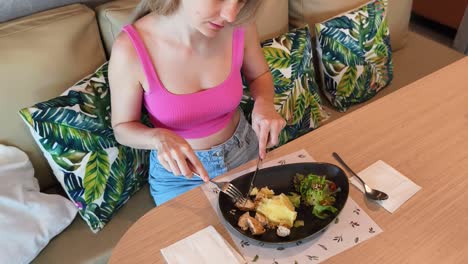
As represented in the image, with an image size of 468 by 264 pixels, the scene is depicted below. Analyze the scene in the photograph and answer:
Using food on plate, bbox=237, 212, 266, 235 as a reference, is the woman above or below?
above

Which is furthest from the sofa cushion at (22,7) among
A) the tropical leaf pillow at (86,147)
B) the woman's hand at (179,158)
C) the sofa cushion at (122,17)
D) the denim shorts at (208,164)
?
the woman's hand at (179,158)

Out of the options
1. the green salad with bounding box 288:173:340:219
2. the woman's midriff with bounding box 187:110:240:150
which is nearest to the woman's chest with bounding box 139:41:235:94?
the woman's midriff with bounding box 187:110:240:150

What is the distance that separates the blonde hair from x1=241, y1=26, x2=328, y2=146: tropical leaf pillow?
0.32 meters

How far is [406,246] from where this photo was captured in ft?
2.58

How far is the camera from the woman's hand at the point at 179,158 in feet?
2.66

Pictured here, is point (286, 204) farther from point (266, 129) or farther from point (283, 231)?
point (266, 129)

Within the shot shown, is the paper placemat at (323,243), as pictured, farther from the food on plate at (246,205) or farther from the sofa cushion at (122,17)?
the sofa cushion at (122,17)

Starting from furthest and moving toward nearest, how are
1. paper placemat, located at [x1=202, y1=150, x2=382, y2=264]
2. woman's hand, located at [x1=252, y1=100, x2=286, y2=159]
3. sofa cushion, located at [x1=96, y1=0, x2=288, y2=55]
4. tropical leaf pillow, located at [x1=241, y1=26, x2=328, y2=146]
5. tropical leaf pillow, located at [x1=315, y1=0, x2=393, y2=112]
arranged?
tropical leaf pillow, located at [x1=315, y1=0, x2=393, y2=112] < tropical leaf pillow, located at [x1=241, y1=26, x2=328, y2=146] < sofa cushion, located at [x1=96, y1=0, x2=288, y2=55] < woman's hand, located at [x1=252, y1=100, x2=286, y2=159] < paper placemat, located at [x1=202, y1=150, x2=382, y2=264]

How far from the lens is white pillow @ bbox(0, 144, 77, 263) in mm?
1049

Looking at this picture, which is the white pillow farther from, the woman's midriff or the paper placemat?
the paper placemat

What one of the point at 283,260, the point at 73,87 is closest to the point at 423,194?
the point at 283,260

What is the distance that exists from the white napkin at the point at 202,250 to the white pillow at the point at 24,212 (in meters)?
0.49

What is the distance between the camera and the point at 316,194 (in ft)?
2.85

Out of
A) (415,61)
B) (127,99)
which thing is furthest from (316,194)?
(415,61)
